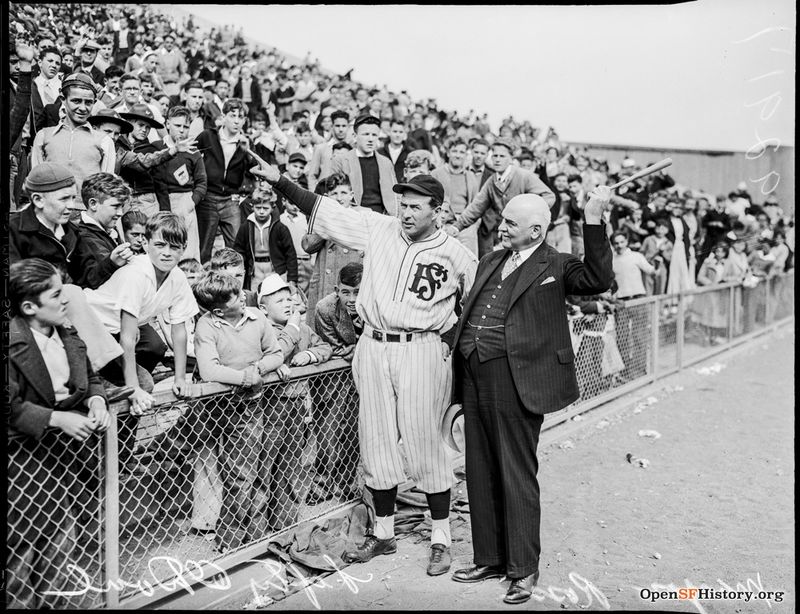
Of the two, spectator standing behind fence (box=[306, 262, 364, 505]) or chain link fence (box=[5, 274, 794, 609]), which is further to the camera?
spectator standing behind fence (box=[306, 262, 364, 505])

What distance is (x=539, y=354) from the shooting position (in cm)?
413

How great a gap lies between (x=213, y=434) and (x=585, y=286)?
2.21 meters

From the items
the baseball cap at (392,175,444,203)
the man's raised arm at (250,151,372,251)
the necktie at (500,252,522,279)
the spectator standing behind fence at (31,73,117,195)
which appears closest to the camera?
the necktie at (500,252,522,279)

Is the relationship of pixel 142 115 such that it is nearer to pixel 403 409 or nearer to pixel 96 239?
pixel 96 239

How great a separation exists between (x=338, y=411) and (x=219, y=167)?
352 cm

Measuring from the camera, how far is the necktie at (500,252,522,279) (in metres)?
4.29

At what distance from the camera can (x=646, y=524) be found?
533cm

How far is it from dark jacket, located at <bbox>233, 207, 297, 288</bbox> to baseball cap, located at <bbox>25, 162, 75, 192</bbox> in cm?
341

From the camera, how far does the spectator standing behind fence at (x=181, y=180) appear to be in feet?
22.4

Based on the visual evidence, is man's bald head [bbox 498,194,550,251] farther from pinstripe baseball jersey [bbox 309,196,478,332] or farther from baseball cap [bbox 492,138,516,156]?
baseball cap [bbox 492,138,516,156]

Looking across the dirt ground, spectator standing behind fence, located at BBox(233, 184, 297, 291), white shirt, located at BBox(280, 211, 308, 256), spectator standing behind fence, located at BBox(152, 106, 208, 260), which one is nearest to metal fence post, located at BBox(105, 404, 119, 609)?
the dirt ground

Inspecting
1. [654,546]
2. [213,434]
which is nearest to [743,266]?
[654,546]

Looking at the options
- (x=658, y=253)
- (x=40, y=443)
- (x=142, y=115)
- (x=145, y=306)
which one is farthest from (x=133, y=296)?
(x=658, y=253)

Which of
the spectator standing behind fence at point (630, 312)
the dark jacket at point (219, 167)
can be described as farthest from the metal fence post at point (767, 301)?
the dark jacket at point (219, 167)
